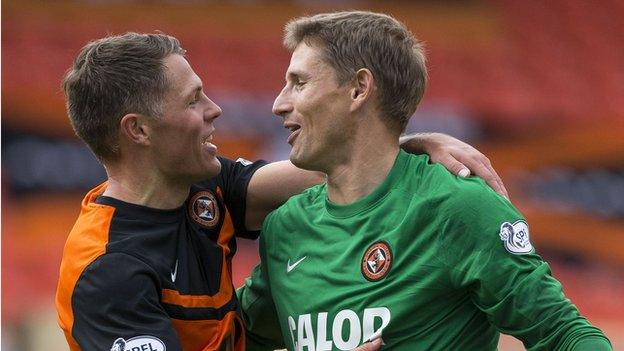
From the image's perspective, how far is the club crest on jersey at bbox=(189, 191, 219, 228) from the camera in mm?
3490

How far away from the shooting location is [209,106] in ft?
11.5

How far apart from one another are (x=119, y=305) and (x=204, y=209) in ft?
1.64

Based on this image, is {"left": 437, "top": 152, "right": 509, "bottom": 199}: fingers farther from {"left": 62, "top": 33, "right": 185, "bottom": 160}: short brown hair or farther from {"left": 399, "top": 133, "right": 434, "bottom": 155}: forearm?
{"left": 62, "top": 33, "right": 185, "bottom": 160}: short brown hair

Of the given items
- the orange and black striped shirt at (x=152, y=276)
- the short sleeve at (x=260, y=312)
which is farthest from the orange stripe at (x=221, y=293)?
the short sleeve at (x=260, y=312)

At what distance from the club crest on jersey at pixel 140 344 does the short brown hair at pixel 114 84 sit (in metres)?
0.62

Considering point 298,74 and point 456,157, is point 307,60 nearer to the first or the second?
point 298,74

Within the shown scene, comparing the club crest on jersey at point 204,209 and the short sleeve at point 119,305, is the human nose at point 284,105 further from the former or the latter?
the short sleeve at point 119,305

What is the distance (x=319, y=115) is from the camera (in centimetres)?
326

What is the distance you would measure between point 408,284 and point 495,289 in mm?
248

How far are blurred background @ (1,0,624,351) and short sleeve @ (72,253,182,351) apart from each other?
645 cm

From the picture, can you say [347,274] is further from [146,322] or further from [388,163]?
[146,322]

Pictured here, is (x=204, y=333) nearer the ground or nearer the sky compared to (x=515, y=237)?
nearer the ground

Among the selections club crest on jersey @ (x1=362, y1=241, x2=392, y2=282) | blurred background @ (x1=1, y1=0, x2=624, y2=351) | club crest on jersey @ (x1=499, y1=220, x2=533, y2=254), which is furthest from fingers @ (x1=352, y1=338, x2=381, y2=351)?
blurred background @ (x1=1, y1=0, x2=624, y2=351)

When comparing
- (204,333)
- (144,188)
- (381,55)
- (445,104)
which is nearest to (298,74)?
(381,55)
